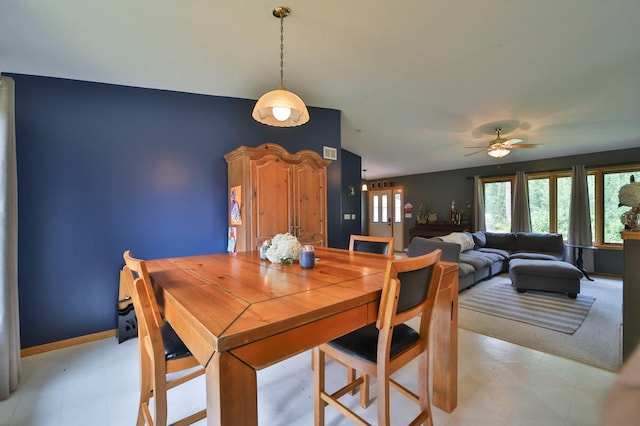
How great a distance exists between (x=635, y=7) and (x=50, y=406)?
4.56 metres

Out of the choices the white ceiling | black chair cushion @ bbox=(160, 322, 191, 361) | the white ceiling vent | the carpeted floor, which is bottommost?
the carpeted floor

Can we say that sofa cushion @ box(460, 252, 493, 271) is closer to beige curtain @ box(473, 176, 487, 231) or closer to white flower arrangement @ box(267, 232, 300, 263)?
beige curtain @ box(473, 176, 487, 231)

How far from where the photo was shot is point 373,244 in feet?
7.50

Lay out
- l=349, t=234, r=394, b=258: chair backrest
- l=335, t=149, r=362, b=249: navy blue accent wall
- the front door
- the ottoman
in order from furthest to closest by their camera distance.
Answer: the front door
l=335, t=149, r=362, b=249: navy blue accent wall
the ottoman
l=349, t=234, r=394, b=258: chair backrest

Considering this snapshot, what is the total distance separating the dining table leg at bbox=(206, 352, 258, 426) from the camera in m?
0.75

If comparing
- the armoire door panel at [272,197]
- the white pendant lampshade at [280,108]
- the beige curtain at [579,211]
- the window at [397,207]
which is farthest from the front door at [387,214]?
the white pendant lampshade at [280,108]

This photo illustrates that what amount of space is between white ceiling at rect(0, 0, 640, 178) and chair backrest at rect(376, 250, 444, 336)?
5.75 ft

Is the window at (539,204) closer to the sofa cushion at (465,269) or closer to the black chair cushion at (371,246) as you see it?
the sofa cushion at (465,269)

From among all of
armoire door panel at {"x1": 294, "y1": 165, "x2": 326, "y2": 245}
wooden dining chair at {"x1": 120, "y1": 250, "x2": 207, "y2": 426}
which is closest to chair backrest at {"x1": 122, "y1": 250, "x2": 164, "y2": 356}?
wooden dining chair at {"x1": 120, "y1": 250, "x2": 207, "y2": 426}

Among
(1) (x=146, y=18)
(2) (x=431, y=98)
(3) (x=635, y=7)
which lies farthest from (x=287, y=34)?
(3) (x=635, y=7)

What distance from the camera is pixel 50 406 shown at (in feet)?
5.65

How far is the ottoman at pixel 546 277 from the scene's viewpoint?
364 centimetres

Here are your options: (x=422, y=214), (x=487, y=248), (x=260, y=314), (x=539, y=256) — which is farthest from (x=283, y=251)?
(x=422, y=214)

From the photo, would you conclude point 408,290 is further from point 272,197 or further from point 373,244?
point 272,197
